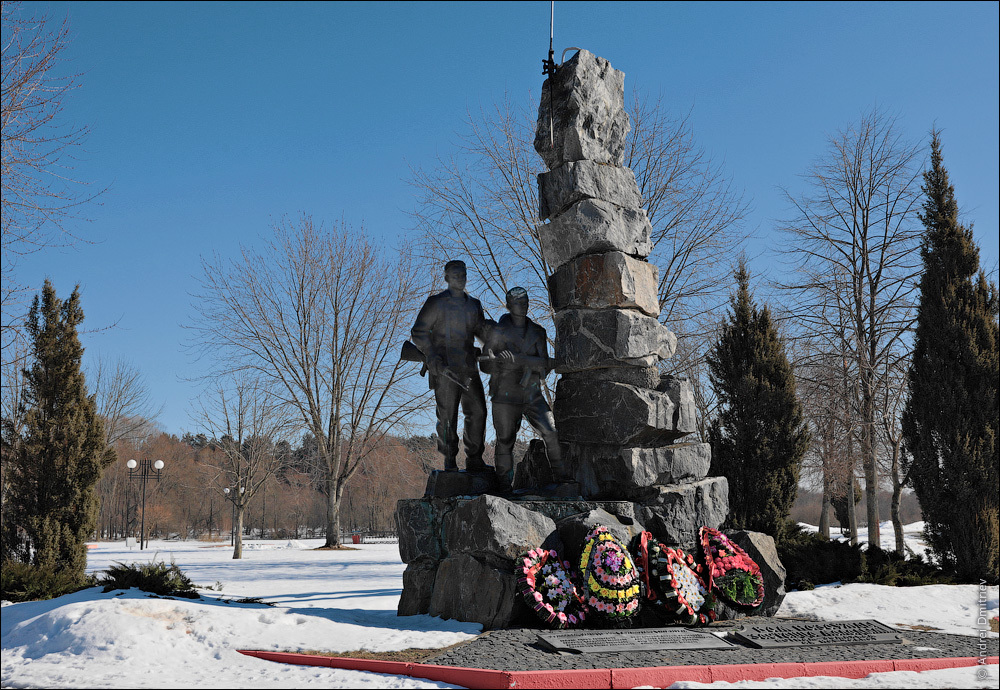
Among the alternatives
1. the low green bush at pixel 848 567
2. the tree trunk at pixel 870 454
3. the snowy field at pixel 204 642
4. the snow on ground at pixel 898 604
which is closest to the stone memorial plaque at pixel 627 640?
the snowy field at pixel 204 642

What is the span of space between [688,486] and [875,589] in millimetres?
3370

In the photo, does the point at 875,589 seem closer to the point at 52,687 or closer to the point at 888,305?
the point at 888,305

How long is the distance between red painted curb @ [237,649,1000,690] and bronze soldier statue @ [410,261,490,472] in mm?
3181

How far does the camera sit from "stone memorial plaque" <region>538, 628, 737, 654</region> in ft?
16.5

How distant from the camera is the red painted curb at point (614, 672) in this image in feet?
14.4

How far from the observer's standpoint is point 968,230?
11.4m

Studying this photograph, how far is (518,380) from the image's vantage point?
7371 millimetres

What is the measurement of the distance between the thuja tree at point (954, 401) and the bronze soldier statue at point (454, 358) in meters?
7.35

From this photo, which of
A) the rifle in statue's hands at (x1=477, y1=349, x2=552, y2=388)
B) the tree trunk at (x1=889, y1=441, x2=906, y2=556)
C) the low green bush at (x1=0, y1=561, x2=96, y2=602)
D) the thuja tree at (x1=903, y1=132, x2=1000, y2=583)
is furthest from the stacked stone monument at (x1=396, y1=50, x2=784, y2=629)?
the tree trunk at (x1=889, y1=441, x2=906, y2=556)

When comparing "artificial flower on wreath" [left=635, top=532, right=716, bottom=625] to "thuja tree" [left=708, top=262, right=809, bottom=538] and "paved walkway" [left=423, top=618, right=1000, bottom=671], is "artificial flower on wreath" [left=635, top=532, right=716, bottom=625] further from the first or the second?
"thuja tree" [left=708, top=262, right=809, bottom=538]

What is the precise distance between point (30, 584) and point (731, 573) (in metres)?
7.48

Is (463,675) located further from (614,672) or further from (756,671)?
(756,671)

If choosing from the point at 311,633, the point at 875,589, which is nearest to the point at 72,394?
the point at 311,633

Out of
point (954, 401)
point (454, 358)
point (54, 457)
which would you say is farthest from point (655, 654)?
point (54, 457)
